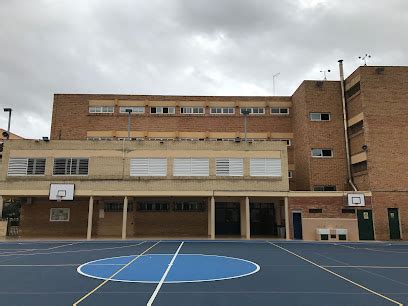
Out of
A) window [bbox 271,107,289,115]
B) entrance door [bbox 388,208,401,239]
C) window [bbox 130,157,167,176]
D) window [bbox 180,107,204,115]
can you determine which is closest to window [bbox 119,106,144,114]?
window [bbox 180,107,204,115]

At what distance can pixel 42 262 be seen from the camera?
57.7 feet

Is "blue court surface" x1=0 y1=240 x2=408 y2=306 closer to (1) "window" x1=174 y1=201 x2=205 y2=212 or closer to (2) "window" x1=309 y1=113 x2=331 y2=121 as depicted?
(1) "window" x1=174 y1=201 x2=205 y2=212

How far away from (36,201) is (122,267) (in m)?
24.1

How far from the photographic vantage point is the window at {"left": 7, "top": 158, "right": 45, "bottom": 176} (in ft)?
108

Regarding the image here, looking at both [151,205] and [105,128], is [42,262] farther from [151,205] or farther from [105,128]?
[105,128]

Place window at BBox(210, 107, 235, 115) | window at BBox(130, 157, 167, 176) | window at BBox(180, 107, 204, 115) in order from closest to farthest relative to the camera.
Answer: window at BBox(130, 157, 167, 176), window at BBox(180, 107, 204, 115), window at BBox(210, 107, 235, 115)

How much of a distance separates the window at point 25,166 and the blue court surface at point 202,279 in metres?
14.1

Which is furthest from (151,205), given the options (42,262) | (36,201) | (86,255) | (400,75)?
(400,75)

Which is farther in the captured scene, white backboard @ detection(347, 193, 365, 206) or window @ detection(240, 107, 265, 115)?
window @ detection(240, 107, 265, 115)

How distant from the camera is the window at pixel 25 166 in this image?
33.0 metres

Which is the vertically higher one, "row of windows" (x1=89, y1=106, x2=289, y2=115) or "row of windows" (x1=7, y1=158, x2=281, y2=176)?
"row of windows" (x1=89, y1=106, x2=289, y2=115)

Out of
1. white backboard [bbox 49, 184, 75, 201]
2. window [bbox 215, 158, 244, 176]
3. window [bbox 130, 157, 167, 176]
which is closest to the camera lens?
white backboard [bbox 49, 184, 75, 201]

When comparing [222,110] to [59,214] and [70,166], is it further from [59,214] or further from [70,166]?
[59,214]

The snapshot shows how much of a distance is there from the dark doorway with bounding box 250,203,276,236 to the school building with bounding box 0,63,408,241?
11cm
